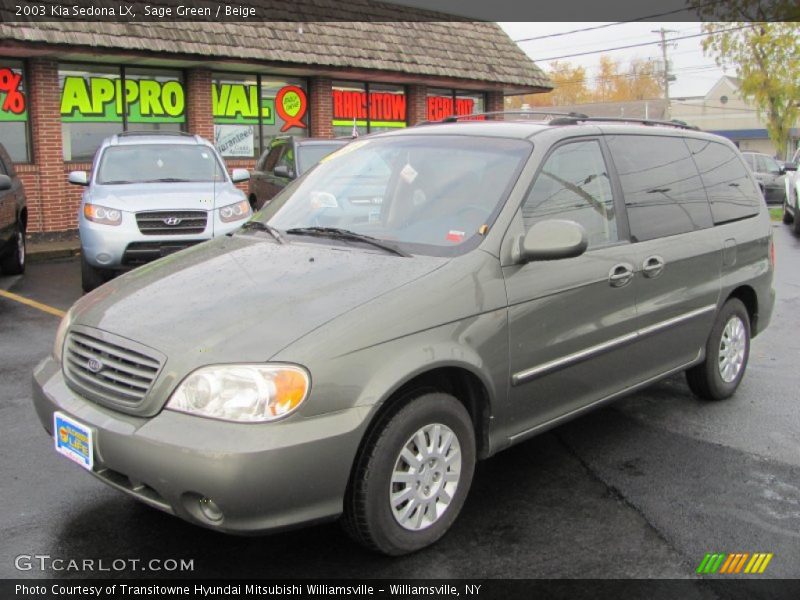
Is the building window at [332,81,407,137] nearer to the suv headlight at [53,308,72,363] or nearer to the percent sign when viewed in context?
the percent sign

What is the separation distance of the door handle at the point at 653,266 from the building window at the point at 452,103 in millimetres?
15947

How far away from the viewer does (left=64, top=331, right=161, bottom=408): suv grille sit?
3200 mm

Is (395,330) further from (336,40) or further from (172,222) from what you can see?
(336,40)

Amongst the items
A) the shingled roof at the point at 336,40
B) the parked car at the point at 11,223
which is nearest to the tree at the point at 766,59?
the shingled roof at the point at 336,40

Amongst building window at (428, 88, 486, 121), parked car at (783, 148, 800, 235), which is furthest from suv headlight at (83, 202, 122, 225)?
parked car at (783, 148, 800, 235)

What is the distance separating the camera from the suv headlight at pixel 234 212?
9.57 m

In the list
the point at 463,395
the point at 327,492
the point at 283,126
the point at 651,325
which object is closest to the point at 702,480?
the point at 651,325

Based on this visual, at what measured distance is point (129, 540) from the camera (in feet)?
11.8

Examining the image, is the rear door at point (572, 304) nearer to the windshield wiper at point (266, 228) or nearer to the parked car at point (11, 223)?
the windshield wiper at point (266, 228)

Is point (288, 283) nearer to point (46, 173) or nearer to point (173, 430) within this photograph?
point (173, 430)

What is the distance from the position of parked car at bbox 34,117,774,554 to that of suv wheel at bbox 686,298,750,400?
300 millimetres

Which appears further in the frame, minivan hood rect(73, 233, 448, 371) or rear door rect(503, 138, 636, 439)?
rear door rect(503, 138, 636, 439)

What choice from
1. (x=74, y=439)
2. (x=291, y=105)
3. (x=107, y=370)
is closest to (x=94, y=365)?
(x=107, y=370)

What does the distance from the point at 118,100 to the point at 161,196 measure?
7.23 metres
